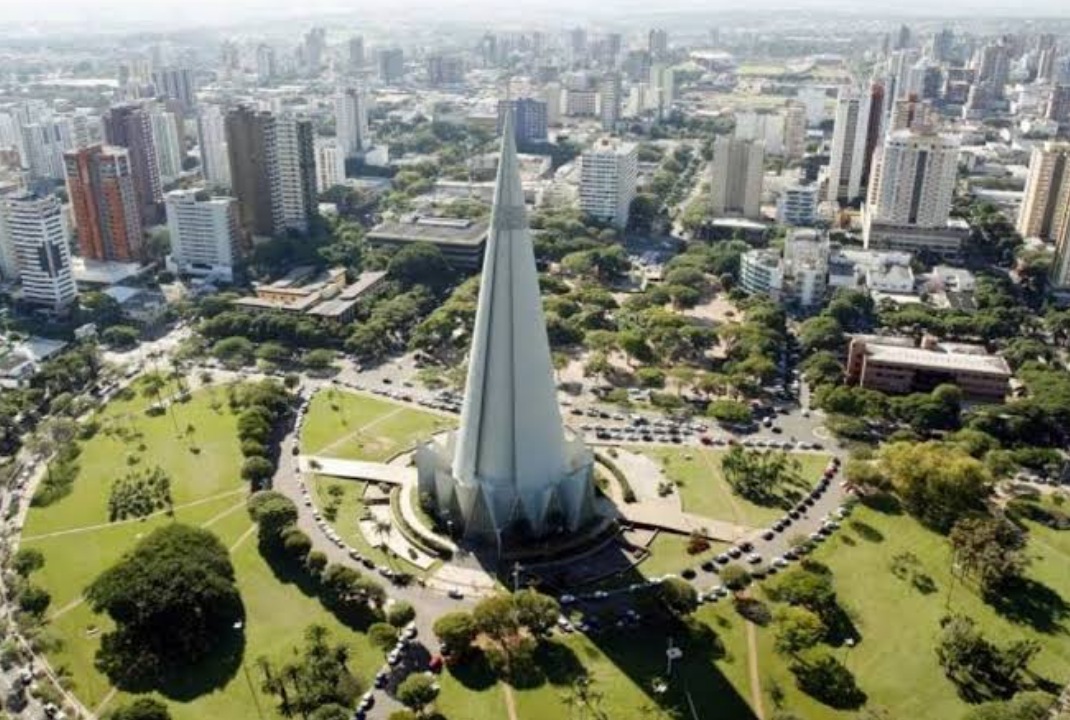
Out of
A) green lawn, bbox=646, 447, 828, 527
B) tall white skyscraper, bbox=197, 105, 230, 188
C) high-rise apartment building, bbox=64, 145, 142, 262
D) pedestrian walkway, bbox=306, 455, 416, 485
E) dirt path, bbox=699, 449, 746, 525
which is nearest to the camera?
dirt path, bbox=699, 449, 746, 525

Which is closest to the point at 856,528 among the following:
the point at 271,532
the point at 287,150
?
the point at 271,532

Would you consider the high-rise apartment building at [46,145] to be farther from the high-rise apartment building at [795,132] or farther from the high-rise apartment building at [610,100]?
the high-rise apartment building at [795,132]

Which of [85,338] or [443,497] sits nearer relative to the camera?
[443,497]

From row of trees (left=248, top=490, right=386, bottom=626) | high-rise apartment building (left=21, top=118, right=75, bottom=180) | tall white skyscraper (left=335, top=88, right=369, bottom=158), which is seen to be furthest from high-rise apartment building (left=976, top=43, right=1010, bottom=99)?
row of trees (left=248, top=490, right=386, bottom=626)

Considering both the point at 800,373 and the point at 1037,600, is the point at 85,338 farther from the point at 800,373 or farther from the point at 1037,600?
the point at 1037,600

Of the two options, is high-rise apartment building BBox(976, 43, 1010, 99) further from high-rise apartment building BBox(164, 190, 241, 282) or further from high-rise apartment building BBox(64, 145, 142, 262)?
high-rise apartment building BBox(64, 145, 142, 262)

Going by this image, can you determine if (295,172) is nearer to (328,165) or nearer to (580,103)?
(328,165)
